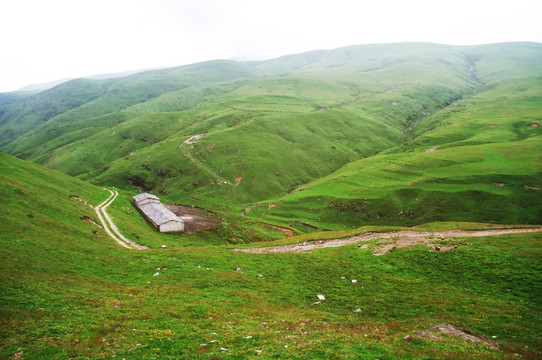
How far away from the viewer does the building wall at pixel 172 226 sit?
60781 millimetres

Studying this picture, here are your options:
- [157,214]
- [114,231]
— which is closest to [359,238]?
[114,231]

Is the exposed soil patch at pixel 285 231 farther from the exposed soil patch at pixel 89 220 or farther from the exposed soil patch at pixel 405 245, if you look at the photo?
the exposed soil patch at pixel 89 220

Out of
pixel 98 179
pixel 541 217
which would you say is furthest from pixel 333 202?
pixel 98 179

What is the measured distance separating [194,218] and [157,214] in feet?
31.6

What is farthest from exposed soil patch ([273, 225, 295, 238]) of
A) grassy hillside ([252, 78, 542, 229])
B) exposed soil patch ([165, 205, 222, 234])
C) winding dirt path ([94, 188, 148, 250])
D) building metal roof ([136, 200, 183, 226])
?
winding dirt path ([94, 188, 148, 250])

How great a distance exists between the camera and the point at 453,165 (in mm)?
116875

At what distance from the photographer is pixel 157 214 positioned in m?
65.5

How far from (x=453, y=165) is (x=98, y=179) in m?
197

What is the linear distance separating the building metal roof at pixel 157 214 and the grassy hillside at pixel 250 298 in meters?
17.8

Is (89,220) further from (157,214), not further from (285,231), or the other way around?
(285,231)

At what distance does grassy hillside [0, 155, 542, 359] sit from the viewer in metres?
16.6

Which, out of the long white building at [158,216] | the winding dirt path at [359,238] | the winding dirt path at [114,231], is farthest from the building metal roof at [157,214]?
the winding dirt path at [359,238]

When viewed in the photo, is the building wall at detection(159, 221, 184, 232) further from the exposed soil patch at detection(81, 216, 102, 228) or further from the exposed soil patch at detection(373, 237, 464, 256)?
the exposed soil patch at detection(373, 237, 464, 256)

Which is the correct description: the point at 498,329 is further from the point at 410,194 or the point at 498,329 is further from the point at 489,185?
the point at 489,185
